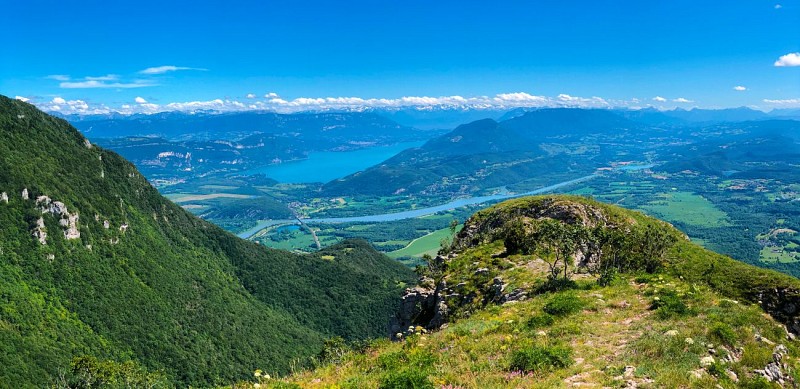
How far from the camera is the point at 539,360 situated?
18.1 m

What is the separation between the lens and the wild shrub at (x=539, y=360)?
58.5 ft

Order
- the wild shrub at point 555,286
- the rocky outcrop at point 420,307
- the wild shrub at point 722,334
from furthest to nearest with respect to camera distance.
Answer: the rocky outcrop at point 420,307 < the wild shrub at point 555,286 < the wild shrub at point 722,334

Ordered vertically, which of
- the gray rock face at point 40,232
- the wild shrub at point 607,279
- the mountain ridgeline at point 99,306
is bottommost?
the mountain ridgeline at point 99,306

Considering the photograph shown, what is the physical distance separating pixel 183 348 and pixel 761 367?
17563 centimetres

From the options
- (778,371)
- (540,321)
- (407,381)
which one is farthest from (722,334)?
(407,381)

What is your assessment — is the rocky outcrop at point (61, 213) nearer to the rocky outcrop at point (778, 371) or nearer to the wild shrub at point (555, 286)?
the wild shrub at point (555, 286)

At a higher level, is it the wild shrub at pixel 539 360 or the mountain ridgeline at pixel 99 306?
the wild shrub at pixel 539 360

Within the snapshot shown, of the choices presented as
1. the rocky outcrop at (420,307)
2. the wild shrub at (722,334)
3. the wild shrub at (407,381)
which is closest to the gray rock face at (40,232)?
the rocky outcrop at (420,307)

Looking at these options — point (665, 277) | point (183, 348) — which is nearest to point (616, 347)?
point (665, 277)

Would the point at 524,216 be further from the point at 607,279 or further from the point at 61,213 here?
the point at 61,213

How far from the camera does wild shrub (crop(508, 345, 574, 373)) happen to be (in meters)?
17.8

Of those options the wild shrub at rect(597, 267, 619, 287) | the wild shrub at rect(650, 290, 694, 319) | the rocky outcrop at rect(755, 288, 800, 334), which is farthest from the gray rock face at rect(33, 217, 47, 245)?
the rocky outcrop at rect(755, 288, 800, 334)

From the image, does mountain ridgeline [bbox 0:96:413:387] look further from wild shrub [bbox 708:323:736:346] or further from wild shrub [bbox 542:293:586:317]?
wild shrub [bbox 708:323:736:346]

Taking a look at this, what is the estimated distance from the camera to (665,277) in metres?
34.0
